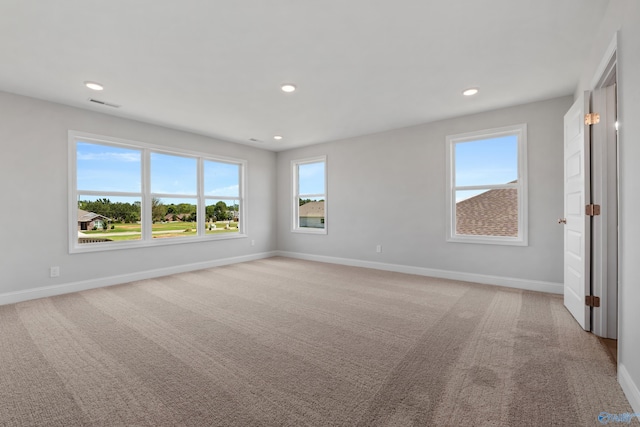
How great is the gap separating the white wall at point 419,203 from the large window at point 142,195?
1726 millimetres

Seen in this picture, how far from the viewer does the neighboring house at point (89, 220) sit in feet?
13.4

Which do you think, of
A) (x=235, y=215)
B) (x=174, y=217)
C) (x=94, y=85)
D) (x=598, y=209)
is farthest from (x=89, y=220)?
(x=598, y=209)

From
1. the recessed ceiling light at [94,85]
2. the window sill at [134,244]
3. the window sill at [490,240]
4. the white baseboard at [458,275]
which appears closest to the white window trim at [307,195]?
the white baseboard at [458,275]

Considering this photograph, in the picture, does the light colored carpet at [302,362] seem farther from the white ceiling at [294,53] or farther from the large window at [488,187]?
the white ceiling at [294,53]

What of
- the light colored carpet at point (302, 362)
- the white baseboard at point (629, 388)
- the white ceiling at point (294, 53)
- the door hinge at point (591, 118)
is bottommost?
the light colored carpet at point (302, 362)

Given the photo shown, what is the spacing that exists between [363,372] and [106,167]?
464 centimetres

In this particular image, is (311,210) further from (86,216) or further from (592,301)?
(592,301)

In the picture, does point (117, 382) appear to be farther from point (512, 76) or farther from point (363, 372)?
point (512, 76)

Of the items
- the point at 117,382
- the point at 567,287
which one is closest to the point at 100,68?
the point at 117,382

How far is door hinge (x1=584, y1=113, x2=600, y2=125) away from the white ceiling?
626mm

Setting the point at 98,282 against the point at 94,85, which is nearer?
the point at 94,85

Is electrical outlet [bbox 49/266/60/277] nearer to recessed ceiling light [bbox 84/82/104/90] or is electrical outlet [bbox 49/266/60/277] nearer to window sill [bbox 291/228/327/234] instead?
recessed ceiling light [bbox 84/82/104/90]

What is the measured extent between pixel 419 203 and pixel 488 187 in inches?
40.7

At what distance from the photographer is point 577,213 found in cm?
276
